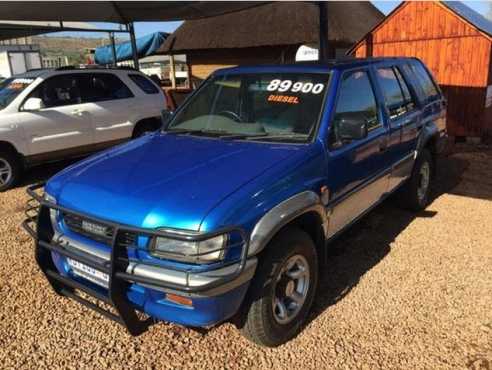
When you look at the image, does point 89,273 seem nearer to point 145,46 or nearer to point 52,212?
point 52,212

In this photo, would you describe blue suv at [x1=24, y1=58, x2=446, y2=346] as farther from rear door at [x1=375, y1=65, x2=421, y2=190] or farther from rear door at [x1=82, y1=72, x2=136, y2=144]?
rear door at [x1=82, y1=72, x2=136, y2=144]

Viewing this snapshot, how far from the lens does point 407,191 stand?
5.33 m

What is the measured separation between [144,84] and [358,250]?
5893 mm

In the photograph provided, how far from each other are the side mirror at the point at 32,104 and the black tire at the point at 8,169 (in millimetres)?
754

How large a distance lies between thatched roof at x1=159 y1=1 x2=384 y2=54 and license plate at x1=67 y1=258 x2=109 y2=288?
13.2 metres

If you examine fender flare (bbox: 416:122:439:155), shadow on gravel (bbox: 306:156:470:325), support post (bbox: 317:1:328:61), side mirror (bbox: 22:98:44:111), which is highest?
support post (bbox: 317:1:328:61)

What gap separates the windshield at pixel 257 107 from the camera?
3520mm

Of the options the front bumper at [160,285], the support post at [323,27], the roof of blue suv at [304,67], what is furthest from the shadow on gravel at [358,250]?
the support post at [323,27]

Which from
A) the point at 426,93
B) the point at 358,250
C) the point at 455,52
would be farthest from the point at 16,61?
the point at 358,250

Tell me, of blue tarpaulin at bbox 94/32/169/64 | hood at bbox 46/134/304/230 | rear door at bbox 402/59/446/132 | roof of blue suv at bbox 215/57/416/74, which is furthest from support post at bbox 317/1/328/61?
blue tarpaulin at bbox 94/32/169/64

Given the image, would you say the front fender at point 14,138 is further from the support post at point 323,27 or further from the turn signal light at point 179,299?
the turn signal light at point 179,299

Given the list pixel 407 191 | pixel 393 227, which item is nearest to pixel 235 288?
pixel 393 227

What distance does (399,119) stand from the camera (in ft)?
15.1

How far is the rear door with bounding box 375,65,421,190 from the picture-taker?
4445 millimetres
